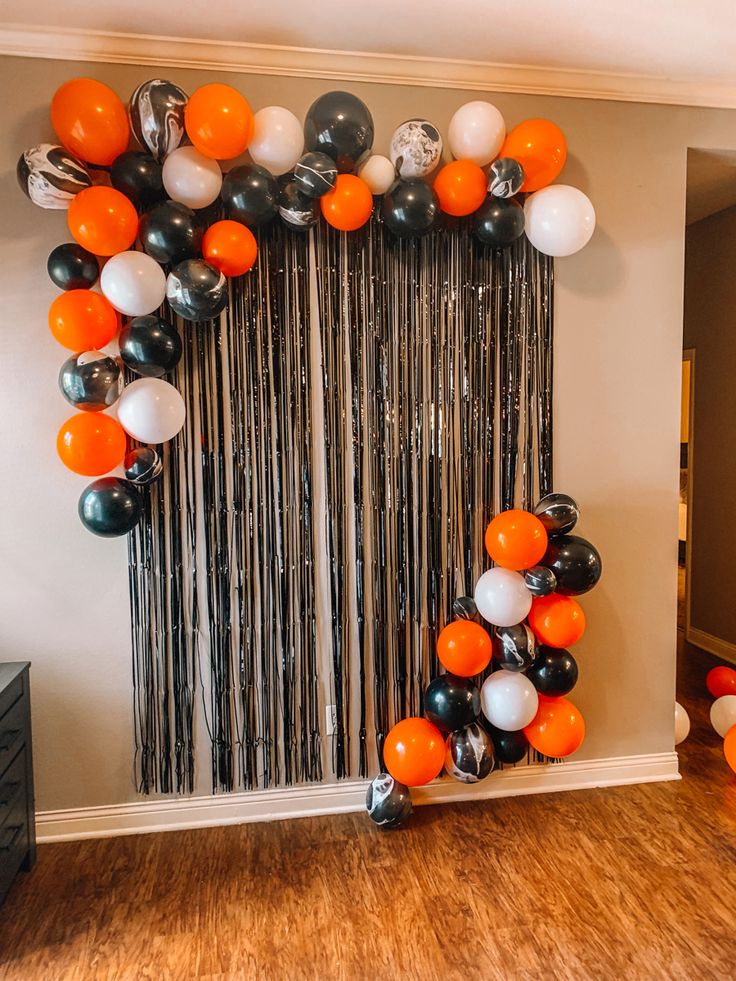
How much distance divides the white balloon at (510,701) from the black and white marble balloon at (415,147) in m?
1.84

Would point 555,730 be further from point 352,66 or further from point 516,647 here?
point 352,66

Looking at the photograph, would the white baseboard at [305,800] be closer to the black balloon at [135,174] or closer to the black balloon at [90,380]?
the black balloon at [90,380]

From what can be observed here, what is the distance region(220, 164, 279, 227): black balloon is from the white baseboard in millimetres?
2134

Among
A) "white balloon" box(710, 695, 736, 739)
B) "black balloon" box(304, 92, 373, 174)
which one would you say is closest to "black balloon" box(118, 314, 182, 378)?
"black balloon" box(304, 92, 373, 174)

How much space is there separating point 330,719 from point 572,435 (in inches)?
58.6

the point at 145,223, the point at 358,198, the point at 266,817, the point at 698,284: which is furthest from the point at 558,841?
the point at 698,284

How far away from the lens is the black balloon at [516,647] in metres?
2.59

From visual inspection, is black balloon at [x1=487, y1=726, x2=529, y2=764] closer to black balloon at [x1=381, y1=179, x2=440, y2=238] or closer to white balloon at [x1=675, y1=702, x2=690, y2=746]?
white balloon at [x1=675, y1=702, x2=690, y2=746]

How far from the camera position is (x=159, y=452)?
260 centimetres

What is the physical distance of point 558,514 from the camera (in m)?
2.58

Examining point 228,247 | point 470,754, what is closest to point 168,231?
point 228,247

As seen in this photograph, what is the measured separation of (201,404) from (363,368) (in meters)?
0.62

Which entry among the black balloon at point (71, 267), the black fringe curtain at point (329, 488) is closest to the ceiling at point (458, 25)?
the black fringe curtain at point (329, 488)

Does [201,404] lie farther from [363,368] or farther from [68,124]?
[68,124]
